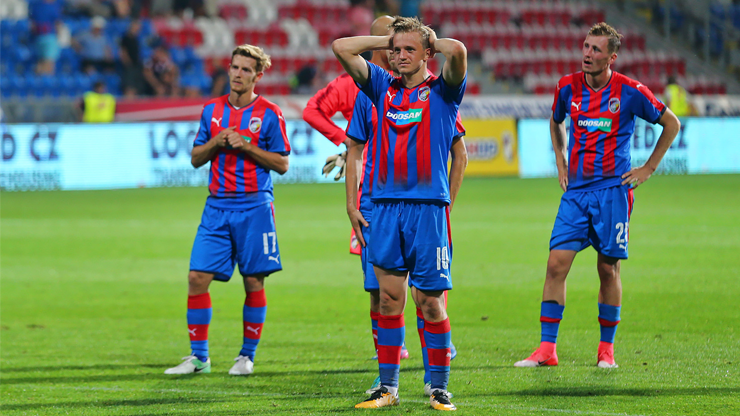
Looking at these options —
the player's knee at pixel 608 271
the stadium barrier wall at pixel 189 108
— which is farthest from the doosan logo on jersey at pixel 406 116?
the stadium barrier wall at pixel 189 108

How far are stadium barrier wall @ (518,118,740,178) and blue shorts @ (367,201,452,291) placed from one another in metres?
17.2

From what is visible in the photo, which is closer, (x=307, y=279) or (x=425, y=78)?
(x=425, y=78)

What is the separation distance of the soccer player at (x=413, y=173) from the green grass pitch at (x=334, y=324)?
566 mm

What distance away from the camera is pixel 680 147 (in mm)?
→ 23125

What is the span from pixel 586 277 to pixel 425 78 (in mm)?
5339

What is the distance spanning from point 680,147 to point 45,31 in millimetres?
15681

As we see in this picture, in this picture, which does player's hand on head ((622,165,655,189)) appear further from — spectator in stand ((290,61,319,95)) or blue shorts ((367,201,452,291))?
spectator in stand ((290,61,319,95))

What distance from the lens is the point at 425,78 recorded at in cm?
472

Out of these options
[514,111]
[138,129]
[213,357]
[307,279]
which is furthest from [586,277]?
[514,111]

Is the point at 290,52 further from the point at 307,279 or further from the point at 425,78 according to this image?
the point at 425,78

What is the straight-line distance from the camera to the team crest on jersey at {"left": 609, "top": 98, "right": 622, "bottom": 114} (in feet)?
19.2

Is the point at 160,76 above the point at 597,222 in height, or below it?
above

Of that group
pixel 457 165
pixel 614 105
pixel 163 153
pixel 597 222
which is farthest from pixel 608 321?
pixel 163 153

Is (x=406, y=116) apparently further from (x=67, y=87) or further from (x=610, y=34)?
(x=67, y=87)
